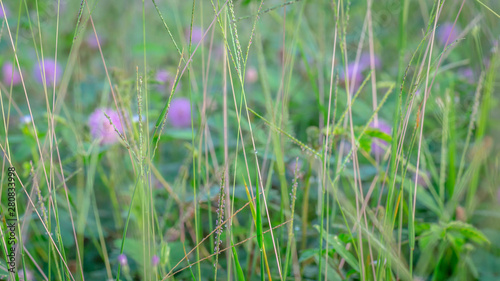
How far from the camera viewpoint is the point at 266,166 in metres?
0.98

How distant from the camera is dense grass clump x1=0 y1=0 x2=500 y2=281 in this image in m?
0.59

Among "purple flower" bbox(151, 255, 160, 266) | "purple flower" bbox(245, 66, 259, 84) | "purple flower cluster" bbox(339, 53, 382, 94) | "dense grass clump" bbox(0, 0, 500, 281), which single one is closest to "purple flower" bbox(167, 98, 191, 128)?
"dense grass clump" bbox(0, 0, 500, 281)

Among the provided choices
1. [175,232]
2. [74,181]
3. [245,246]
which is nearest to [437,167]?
[245,246]

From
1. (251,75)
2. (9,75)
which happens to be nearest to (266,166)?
(251,75)

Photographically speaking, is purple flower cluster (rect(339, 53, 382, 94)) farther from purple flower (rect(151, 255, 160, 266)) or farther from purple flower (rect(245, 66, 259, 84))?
purple flower (rect(151, 255, 160, 266))

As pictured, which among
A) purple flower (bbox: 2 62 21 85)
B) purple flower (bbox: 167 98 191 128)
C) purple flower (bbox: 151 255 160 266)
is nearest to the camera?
purple flower (bbox: 151 255 160 266)

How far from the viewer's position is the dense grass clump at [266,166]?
59cm

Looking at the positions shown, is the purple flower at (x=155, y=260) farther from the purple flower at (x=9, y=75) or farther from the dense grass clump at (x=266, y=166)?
the purple flower at (x=9, y=75)

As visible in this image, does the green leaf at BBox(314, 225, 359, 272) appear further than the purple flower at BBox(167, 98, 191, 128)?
No

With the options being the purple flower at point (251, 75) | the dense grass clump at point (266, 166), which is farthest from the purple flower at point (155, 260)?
the purple flower at point (251, 75)

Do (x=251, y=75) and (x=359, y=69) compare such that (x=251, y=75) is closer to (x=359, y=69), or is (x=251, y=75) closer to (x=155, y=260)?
(x=359, y=69)

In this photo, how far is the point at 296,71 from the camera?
1609mm

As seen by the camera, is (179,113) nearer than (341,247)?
No

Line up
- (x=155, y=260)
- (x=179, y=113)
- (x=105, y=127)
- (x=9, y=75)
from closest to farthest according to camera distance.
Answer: (x=155, y=260)
(x=105, y=127)
(x=179, y=113)
(x=9, y=75)
